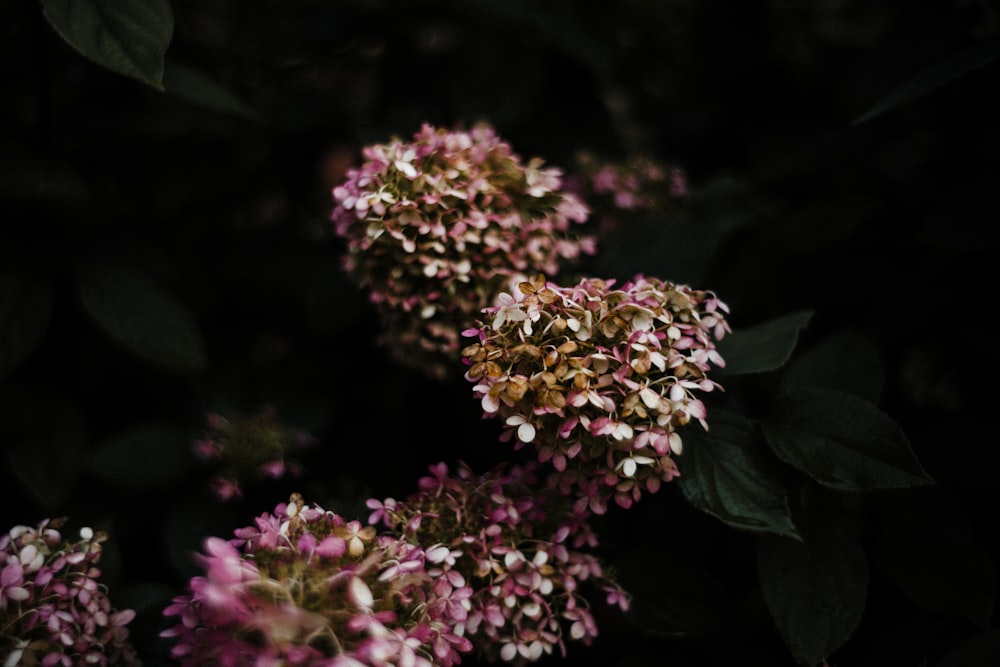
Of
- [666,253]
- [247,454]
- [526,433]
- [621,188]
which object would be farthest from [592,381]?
[621,188]

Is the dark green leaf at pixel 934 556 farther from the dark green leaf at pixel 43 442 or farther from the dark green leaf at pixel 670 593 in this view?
the dark green leaf at pixel 43 442

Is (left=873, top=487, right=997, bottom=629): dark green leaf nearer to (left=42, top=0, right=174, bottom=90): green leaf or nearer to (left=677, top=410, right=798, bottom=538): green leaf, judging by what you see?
(left=677, top=410, right=798, bottom=538): green leaf

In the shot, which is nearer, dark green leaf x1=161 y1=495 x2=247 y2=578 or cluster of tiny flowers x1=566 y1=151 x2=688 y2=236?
dark green leaf x1=161 y1=495 x2=247 y2=578

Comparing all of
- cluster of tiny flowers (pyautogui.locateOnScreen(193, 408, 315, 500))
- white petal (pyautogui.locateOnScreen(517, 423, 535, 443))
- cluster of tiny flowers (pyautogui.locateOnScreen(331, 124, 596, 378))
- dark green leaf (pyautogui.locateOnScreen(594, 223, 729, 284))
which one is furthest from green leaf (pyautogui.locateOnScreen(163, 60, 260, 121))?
white petal (pyautogui.locateOnScreen(517, 423, 535, 443))

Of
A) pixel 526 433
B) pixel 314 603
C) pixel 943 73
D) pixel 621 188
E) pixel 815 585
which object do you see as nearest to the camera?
pixel 314 603

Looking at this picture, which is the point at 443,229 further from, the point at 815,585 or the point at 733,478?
the point at 815,585

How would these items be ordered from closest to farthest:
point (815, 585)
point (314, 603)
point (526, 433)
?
point (314, 603) → point (526, 433) → point (815, 585)

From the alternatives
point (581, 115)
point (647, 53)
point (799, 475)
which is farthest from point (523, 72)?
point (799, 475)
